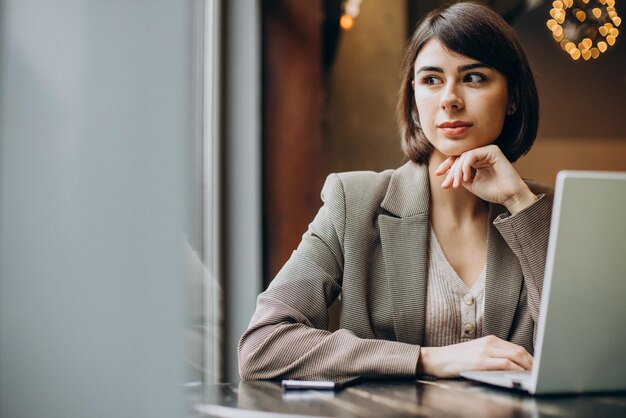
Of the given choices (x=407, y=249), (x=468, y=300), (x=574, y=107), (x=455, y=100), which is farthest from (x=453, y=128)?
(x=574, y=107)

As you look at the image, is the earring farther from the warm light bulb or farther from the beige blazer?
the warm light bulb

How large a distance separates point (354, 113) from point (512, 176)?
215cm

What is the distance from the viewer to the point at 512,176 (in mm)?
1707

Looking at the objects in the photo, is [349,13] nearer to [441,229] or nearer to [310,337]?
[441,229]

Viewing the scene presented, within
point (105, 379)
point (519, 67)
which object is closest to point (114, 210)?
point (105, 379)

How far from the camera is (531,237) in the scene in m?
1.65

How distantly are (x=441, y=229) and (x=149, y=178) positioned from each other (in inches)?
35.1

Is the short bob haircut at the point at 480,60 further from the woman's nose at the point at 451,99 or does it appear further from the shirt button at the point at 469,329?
the shirt button at the point at 469,329

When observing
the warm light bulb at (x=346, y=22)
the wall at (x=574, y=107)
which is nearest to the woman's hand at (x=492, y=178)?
the wall at (x=574, y=107)

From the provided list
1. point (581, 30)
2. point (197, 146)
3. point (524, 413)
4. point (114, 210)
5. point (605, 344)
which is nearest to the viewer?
point (524, 413)

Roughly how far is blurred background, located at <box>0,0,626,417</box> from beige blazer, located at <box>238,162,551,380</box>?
0.64m

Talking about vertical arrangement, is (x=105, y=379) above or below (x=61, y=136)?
below

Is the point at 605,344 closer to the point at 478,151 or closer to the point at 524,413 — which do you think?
the point at 524,413

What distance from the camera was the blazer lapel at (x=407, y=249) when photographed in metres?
1.72
